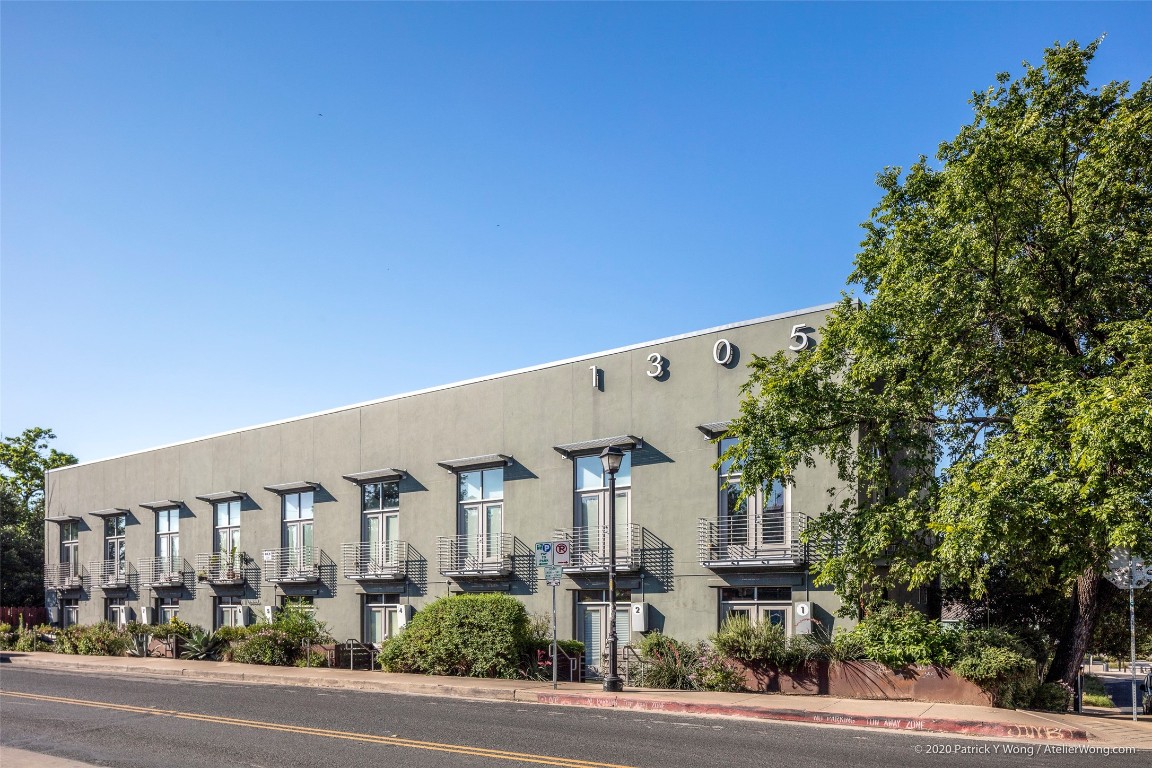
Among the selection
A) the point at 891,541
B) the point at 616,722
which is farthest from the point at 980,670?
the point at 616,722

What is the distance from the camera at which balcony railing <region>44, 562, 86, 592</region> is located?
140 ft

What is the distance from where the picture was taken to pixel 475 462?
27828 millimetres

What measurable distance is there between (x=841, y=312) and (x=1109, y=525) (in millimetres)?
6764

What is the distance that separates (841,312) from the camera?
65.8 feet

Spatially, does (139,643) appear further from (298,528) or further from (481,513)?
(481,513)

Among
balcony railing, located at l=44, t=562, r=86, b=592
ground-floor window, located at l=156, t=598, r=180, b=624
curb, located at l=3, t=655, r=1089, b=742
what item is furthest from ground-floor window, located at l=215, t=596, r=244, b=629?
balcony railing, located at l=44, t=562, r=86, b=592

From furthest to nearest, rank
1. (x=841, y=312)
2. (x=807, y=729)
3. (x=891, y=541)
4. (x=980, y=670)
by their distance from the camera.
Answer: (x=841, y=312) → (x=891, y=541) → (x=980, y=670) → (x=807, y=729)

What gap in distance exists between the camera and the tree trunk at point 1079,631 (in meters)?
19.8

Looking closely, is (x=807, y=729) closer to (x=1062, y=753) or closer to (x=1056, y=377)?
(x=1062, y=753)

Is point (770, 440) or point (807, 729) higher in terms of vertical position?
point (770, 440)

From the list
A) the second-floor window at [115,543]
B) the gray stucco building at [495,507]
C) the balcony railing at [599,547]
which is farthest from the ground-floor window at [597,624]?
the second-floor window at [115,543]

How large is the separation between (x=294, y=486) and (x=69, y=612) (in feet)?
59.0

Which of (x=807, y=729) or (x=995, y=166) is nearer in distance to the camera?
(x=807, y=729)

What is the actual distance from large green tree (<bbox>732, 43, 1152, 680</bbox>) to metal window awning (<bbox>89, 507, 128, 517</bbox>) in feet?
101
